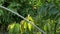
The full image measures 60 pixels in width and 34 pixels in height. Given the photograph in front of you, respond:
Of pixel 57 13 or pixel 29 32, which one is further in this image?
pixel 29 32

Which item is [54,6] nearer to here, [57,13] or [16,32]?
[57,13]

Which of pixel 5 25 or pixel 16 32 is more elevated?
pixel 16 32

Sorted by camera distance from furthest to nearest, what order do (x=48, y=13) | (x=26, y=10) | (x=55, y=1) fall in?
(x=26, y=10), (x=48, y=13), (x=55, y=1)

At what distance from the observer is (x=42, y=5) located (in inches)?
81.7

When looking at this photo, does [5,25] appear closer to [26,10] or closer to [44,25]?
[26,10]

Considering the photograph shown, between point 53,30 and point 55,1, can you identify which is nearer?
point 55,1

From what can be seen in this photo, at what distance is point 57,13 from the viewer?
193 centimetres

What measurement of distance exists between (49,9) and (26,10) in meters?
2.81

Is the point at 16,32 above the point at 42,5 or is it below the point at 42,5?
below

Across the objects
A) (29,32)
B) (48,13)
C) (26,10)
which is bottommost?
(26,10)

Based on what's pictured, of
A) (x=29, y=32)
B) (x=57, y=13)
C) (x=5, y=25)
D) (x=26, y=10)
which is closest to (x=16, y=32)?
(x=29, y=32)

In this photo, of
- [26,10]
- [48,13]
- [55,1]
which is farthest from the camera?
[26,10]

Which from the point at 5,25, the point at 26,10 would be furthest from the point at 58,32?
the point at 5,25

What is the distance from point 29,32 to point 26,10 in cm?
267
